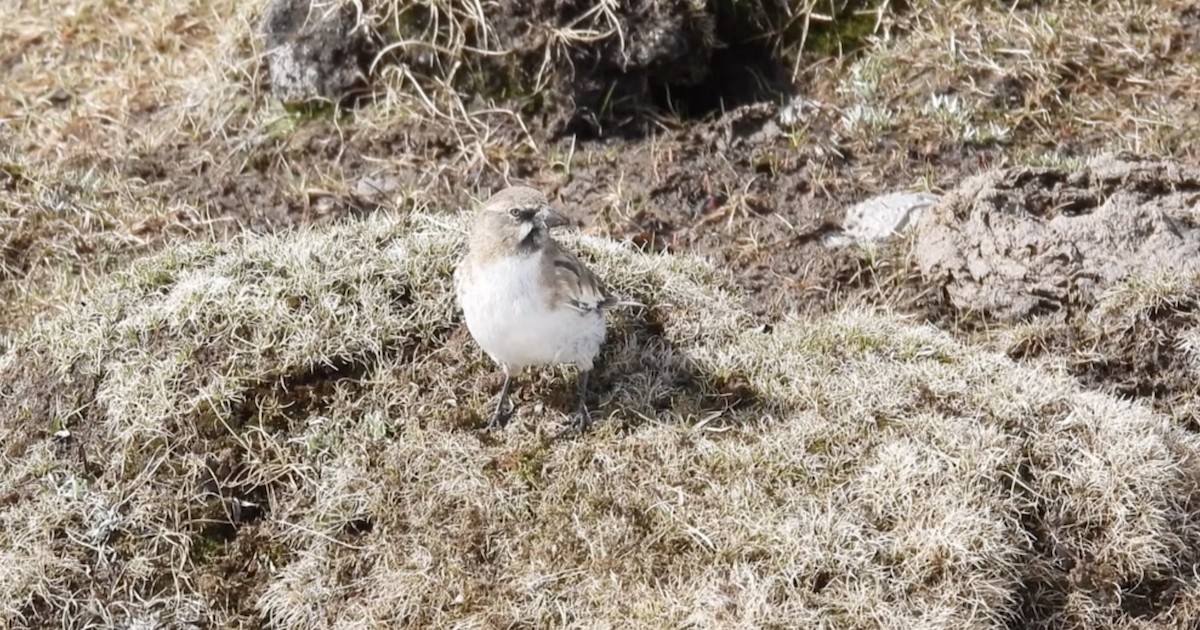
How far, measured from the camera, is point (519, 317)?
19.6 feet

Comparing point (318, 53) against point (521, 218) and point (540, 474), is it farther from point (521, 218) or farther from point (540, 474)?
point (540, 474)

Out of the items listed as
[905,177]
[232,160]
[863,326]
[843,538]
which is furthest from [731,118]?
[843,538]

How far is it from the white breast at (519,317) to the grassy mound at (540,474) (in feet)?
1.42

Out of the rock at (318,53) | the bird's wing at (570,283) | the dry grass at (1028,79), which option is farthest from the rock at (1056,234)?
the rock at (318,53)

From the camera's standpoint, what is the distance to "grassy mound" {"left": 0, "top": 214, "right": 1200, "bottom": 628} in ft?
18.6

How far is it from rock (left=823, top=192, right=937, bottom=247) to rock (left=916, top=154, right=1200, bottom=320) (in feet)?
0.88

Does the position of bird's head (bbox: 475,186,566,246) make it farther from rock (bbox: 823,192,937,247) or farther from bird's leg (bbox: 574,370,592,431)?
rock (bbox: 823,192,937,247)

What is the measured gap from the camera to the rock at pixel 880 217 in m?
8.01

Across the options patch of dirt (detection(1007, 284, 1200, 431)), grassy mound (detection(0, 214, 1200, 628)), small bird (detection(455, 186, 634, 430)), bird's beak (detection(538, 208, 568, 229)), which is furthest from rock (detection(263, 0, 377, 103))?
patch of dirt (detection(1007, 284, 1200, 431))

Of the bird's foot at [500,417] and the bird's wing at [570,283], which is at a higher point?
the bird's wing at [570,283]

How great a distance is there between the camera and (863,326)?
691cm

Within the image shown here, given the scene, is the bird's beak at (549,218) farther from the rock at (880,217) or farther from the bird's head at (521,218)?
the rock at (880,217)

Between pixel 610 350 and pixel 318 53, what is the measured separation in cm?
342

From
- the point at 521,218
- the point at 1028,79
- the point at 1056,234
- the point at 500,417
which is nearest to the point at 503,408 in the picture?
the point at 500,417
